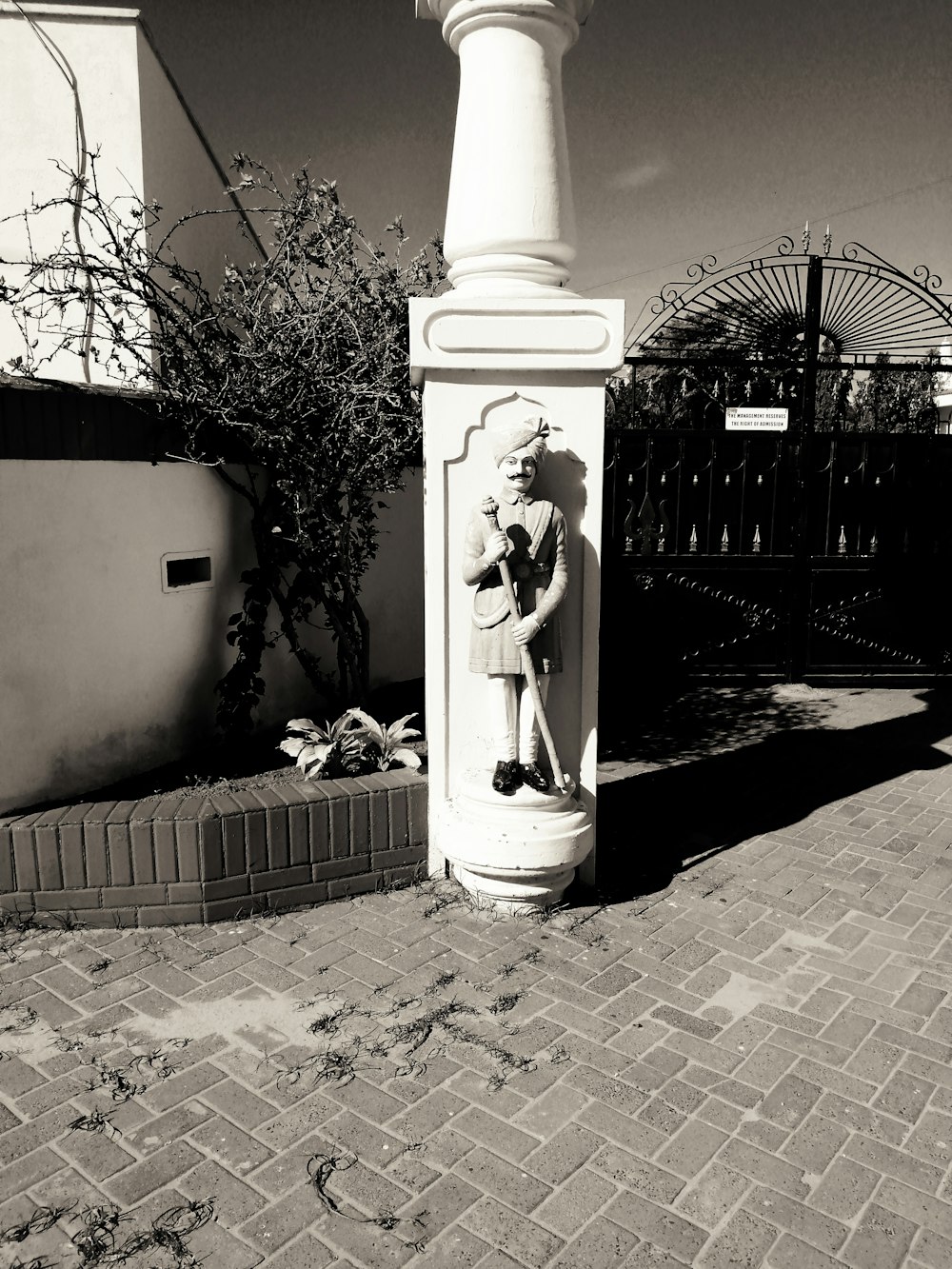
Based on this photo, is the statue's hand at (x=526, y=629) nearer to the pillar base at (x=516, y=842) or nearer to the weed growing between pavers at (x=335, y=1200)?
the pillar base at (x=516, y=842)

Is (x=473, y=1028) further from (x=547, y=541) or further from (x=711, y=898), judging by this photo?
(x=547, y=541)

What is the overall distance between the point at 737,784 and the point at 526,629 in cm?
268

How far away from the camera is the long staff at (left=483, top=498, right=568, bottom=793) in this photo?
3.90 meters

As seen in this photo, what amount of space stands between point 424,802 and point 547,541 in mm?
1409

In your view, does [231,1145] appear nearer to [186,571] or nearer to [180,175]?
[186,571]

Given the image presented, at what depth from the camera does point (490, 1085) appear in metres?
3.02

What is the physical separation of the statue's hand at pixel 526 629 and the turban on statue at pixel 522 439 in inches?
27.2


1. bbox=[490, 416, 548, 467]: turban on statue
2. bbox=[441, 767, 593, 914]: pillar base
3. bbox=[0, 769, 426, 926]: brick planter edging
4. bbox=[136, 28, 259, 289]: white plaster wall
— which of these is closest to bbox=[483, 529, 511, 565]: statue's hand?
bbox=[490, 416, 548, 467]: turban on statue

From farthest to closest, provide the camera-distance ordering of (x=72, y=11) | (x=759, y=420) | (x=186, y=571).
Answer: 1. (x=759, y=420)
2. (x=72, y=11)
3. (x=186, y=571)

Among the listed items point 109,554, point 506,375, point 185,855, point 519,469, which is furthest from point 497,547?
point 109,554

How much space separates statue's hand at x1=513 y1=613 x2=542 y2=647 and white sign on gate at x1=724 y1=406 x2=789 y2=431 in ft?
16.0

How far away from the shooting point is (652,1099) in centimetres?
296

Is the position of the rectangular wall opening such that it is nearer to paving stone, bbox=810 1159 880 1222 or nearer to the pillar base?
the pillar base

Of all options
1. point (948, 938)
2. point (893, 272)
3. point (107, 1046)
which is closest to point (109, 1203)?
point (107, 1046)
